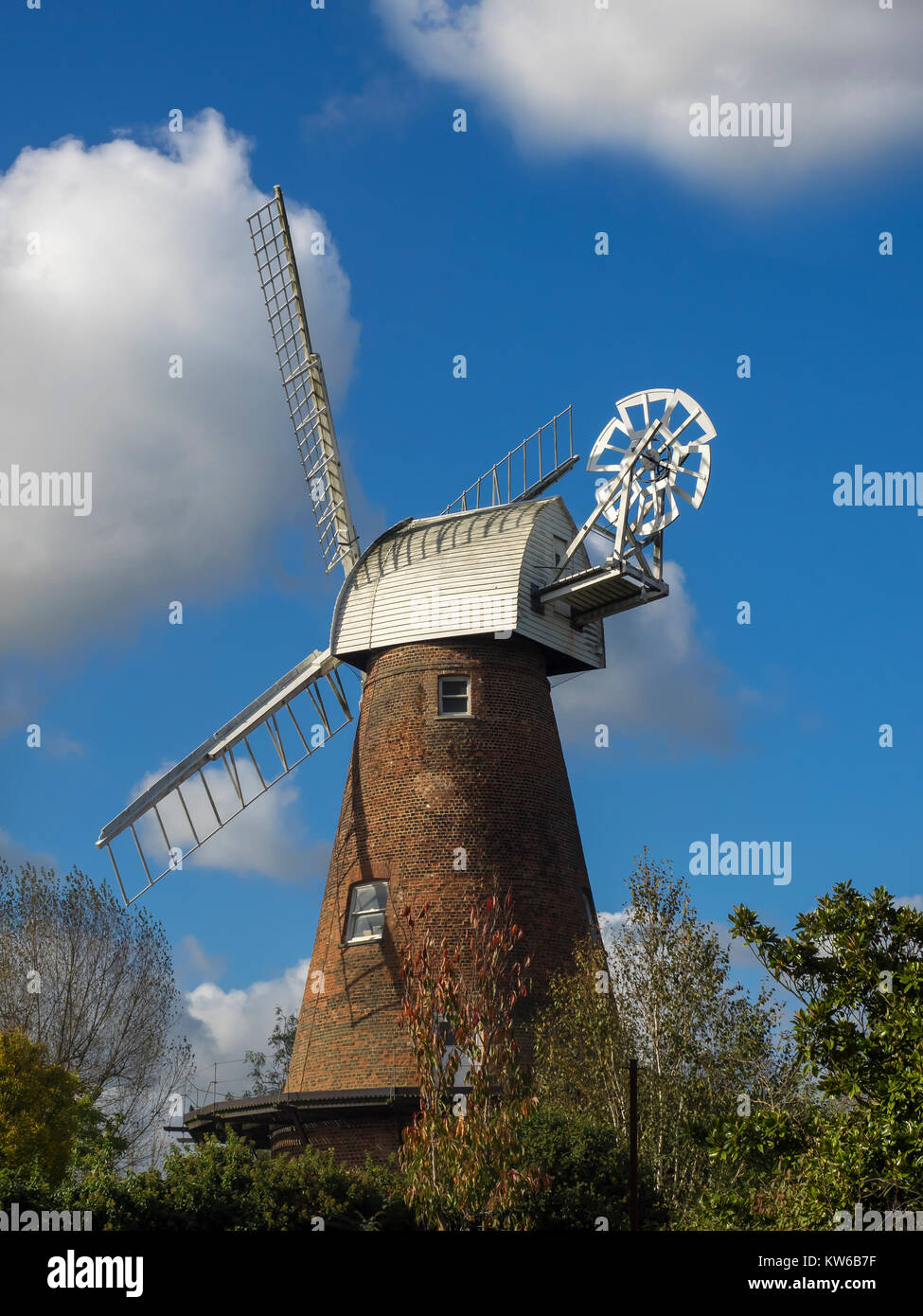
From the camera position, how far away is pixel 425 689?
2931 centimetres

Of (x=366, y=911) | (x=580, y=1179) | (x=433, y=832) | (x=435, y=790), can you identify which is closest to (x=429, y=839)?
(x=433, y=832)

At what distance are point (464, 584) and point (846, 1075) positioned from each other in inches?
594

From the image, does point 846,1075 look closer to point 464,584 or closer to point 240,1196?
point 240,1196

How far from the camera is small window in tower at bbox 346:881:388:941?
92.3ft

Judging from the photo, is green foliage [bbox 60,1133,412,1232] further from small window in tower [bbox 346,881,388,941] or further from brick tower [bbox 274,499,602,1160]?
small window in tower [bbox 346,881,388,941]

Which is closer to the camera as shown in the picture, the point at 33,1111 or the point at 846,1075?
the point at 846,1075

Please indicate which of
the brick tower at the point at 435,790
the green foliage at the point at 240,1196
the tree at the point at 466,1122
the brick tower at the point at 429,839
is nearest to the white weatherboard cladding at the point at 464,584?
the brick tower at the point at 435,790

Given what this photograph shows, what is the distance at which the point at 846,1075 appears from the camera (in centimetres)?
1650

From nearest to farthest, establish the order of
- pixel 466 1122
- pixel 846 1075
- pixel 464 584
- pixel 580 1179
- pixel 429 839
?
pixel 846 1075
pixel 466 1122
pixel 580 1179
pixel 429 839
pixel 464 584

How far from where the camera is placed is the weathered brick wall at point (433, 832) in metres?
27.4
